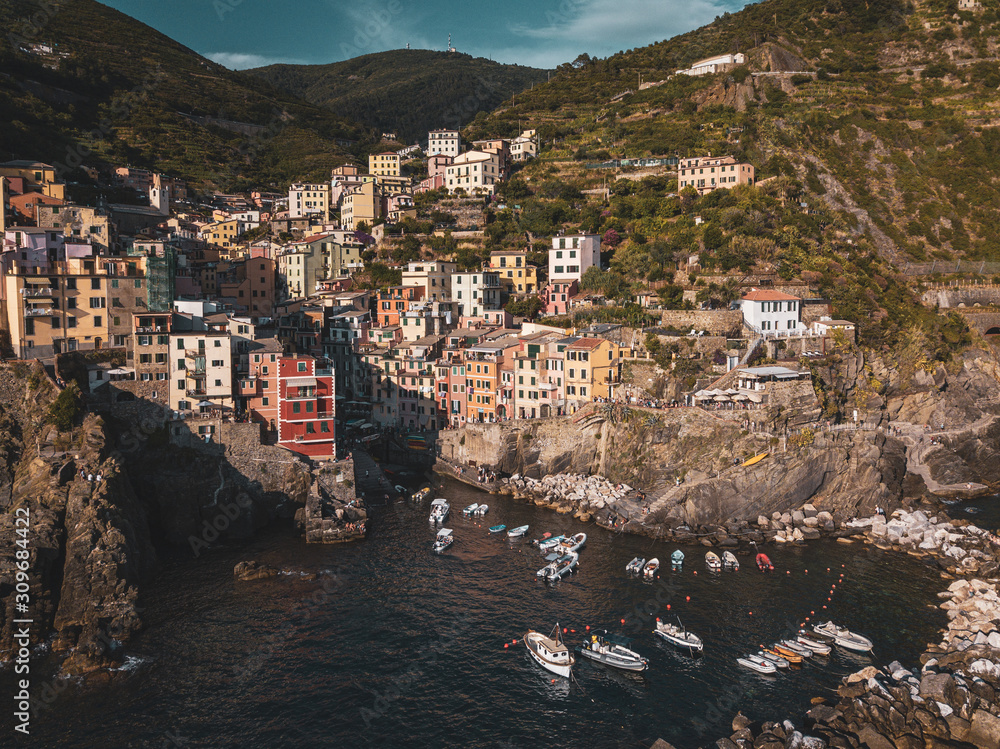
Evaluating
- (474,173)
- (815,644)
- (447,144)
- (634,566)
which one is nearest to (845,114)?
(474,173)

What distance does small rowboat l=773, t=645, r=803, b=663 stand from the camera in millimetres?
30327

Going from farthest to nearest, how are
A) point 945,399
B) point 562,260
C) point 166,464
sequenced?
point 562,260 < point 945,399 < point 166,464

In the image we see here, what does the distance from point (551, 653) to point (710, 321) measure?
120 feet

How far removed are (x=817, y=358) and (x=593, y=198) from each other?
45206 millimetres

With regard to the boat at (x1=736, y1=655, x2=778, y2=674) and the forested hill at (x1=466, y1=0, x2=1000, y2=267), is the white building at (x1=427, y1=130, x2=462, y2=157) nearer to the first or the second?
the forested hill at (x1=466, y1=0, x2=1000, y2=267)

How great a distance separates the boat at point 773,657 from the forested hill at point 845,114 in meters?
59.8

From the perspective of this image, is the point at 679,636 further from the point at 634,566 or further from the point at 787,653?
the point at 634,566

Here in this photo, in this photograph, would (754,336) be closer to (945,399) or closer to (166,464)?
(945,399)

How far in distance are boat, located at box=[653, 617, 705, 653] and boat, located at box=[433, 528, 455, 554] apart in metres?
15.1

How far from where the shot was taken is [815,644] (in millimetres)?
31141

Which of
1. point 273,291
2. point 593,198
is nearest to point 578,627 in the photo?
point 273,291

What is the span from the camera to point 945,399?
5722 cm

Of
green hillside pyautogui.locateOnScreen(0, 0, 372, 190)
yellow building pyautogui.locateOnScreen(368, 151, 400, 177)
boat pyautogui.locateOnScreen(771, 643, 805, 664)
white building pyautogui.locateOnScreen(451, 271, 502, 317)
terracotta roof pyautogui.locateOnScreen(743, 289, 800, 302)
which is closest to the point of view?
boat pyautogui.locateOnScreen(771, 643, 805, 664)

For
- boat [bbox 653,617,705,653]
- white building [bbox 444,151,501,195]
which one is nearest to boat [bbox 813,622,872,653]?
boat [bbox 653,617,705,653]
